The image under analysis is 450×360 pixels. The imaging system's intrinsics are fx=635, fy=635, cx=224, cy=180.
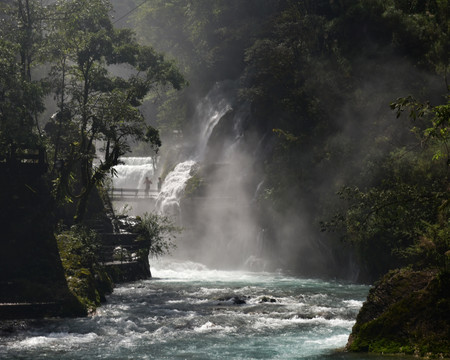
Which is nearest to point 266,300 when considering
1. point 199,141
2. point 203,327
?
point 203,327

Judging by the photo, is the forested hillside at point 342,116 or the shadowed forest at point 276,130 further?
the forested hillside at point 342,116

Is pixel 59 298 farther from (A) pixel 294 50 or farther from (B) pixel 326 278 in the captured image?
(A) pixel 294 50

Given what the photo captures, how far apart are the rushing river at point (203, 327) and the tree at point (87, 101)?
7113 millimetres

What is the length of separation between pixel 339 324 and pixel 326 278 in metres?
15.5

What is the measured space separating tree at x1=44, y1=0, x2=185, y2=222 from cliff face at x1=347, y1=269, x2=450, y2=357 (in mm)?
19362

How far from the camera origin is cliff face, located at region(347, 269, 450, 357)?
11.2m

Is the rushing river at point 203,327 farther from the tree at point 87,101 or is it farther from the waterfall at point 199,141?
the waterfall at point 199,141

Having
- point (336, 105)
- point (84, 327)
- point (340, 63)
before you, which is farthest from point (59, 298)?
point (340, 63)

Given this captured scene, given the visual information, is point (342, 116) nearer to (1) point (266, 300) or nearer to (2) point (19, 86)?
(1) point (266, 300)

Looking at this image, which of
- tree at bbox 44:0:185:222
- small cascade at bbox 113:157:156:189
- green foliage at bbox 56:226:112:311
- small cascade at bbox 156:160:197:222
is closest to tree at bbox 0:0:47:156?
tree at bbox 44:0:185:222

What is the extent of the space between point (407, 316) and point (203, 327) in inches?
276

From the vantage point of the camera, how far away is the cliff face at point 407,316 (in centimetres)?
1117

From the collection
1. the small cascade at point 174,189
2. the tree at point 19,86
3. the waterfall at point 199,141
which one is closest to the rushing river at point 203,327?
the tree at point 19,86

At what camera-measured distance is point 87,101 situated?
33.3 m
